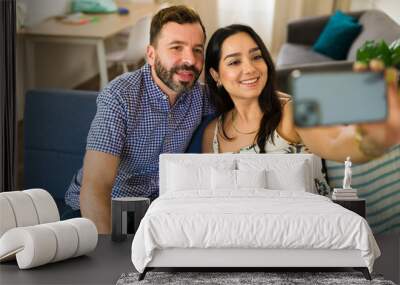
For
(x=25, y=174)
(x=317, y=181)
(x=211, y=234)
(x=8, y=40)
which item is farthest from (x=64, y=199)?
(x=211, y=234)

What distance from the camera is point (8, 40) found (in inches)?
171

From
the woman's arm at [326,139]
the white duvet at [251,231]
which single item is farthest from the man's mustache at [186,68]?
the white duvet at [251,231]

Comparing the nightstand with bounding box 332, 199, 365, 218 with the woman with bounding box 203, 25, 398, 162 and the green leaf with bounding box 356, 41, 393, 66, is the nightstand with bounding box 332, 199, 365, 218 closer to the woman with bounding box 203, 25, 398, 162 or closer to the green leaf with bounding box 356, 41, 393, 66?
the woman with bounding box 203, 25, 398, 162

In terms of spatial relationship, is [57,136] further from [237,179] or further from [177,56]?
[237,179]

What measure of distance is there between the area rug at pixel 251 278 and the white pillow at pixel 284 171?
60cm

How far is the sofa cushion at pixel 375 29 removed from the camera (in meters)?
5.78

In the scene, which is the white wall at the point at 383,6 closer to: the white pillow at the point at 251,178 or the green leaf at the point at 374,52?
the green leaf at the point at 374,52

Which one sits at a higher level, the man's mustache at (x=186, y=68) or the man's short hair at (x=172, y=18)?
the man's short hair at (x=172, y=18)

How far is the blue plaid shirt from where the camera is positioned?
3.73 metres

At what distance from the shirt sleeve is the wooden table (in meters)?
2.21

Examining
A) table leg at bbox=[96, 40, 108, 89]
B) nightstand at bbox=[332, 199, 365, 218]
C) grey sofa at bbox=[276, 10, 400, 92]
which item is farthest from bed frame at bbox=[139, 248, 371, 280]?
table leg at bbox=[96, 40, 108, 89]

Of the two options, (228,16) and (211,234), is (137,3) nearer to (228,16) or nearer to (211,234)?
(228,16)

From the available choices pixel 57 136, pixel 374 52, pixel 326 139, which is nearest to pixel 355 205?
pixel 57 136

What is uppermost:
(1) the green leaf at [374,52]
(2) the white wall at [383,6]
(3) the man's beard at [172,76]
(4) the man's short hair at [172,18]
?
(4) the man's short hair at [172,18]
